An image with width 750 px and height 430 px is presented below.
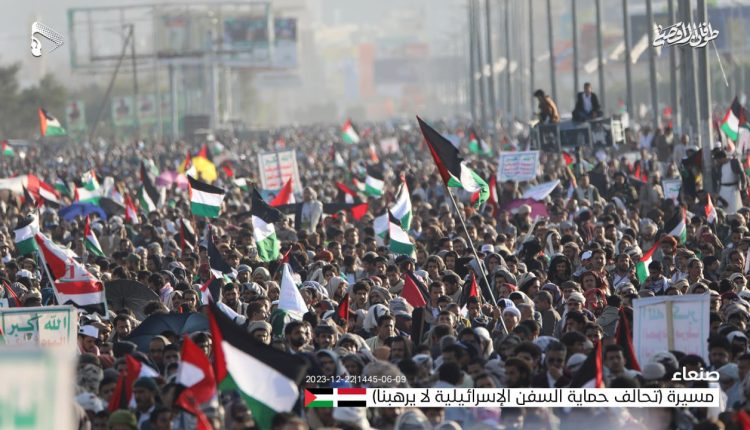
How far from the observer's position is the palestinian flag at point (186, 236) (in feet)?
69.6

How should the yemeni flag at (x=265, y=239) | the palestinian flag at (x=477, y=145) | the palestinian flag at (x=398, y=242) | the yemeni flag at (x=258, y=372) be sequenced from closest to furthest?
the yemeni flag at (x=258, y=372), the palestinian flag at (x=398, y=242), the yemeni flag at (x=265, y=239), the palestinian flag at (x=477, y=145)

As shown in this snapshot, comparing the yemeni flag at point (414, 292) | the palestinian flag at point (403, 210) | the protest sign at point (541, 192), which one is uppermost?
the protest sign at point (541, 192)

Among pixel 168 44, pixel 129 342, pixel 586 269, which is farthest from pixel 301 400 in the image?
pixel 168 44

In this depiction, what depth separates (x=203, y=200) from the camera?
23453 mm

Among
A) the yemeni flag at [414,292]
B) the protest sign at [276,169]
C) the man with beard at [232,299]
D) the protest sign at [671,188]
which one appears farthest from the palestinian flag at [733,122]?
the man with beard at [232,299]

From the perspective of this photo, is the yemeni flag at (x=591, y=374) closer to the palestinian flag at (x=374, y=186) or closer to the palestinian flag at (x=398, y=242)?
the palestinian flag at (x=398, y=242)

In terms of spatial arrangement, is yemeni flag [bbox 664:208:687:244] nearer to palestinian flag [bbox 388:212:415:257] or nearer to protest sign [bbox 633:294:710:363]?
palestinian flag [bbox 388:212:415:257]

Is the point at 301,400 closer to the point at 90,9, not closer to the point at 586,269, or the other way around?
the point at 586,269

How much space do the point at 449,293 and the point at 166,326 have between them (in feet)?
8.74

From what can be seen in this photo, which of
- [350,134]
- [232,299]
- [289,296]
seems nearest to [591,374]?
[289,296]

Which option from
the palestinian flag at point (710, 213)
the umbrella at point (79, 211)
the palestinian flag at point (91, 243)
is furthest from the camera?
the umbrella at point (79, 211)
